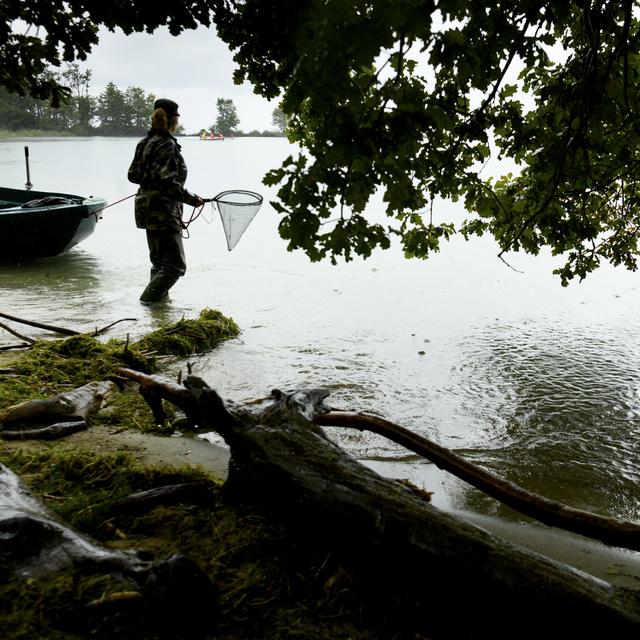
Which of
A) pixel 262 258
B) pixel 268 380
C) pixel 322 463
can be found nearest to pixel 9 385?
pixel 268 380

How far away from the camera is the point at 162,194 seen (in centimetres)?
888

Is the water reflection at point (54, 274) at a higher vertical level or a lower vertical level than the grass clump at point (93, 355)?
lower

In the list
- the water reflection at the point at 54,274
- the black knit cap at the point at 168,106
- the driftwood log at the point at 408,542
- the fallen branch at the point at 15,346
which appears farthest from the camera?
the water reflection at the point at 54,274

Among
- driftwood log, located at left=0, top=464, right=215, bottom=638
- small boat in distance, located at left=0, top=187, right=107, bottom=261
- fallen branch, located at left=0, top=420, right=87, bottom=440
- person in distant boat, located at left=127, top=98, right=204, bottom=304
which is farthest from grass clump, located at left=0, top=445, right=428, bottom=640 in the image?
small boat in distance, located at left=0, top=187, right=107, bottom=261

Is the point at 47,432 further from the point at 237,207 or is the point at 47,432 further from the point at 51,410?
the point at 237,207

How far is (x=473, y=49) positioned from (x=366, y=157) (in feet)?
3.21

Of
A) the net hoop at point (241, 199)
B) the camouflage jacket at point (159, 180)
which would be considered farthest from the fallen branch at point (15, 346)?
the net hoop at point (241, 199)

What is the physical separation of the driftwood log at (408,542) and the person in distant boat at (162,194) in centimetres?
652

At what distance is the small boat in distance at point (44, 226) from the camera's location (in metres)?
11.8

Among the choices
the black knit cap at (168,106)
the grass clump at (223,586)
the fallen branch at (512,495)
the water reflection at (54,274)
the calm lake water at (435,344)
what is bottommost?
the water reflection at (54,274)

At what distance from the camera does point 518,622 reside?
2.00m

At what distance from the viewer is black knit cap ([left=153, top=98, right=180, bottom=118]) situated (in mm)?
8516

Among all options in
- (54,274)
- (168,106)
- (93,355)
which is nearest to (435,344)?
(93,355)

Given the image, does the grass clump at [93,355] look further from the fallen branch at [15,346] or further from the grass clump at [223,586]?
the grass clump at [223,586]
